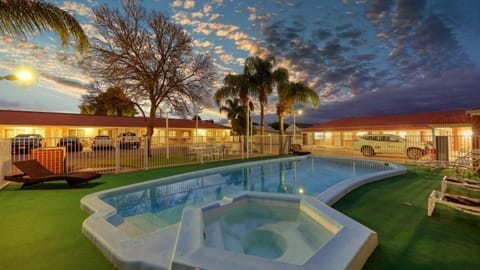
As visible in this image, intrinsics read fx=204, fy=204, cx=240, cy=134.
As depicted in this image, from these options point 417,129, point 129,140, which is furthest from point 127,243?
point 417,129

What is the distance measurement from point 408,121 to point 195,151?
2368 cm

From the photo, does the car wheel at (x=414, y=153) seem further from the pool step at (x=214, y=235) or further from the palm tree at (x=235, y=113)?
the palm tree at (x=235, y=113)

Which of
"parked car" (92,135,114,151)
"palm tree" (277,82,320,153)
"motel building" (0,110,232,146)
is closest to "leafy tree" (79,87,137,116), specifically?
"motel building" (0,110,232,146)

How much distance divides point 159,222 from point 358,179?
20.3ft

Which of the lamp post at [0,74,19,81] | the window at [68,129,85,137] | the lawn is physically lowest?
the lawn

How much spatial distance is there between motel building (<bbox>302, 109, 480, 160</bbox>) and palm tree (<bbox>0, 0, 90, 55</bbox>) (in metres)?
16.8

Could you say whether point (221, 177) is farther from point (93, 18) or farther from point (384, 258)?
point (93, 18)

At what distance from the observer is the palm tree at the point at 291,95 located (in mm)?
18234

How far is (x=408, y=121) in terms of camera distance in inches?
897

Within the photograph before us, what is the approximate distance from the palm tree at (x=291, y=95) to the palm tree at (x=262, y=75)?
2.37 feet

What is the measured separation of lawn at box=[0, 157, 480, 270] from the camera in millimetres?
2588

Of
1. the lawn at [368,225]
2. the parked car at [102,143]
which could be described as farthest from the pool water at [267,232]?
the parked car at [102,143]

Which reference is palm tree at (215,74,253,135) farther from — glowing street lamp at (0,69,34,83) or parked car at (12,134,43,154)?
glowing street lamp at (0,69,34,83)

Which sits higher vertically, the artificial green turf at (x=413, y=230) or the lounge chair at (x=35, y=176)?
the lounge chair at (x=35, y=176)
